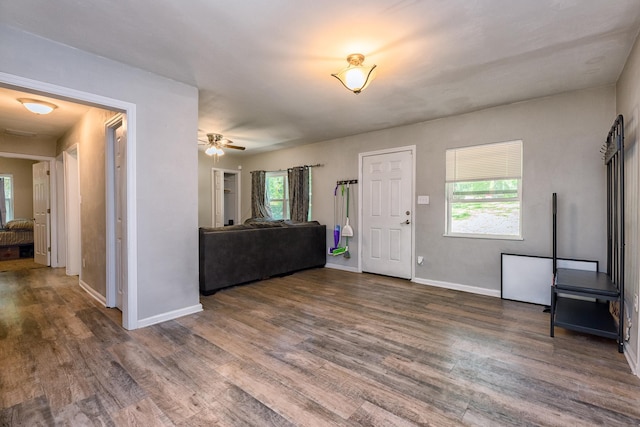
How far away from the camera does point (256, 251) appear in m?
4.52

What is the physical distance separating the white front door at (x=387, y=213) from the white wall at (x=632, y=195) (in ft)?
8.09

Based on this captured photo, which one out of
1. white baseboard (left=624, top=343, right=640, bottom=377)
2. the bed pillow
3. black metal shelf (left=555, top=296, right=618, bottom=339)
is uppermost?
the bed pillow

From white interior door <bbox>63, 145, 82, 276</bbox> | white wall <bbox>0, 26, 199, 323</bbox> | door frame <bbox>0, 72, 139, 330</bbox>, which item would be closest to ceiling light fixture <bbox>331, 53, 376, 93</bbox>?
white wall <bbox>0, 26, 199, 323</bbox>

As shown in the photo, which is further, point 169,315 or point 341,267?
point 341,267

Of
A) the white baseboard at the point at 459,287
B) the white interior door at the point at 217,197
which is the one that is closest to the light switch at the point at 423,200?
the white baseboard at the point at 459,287

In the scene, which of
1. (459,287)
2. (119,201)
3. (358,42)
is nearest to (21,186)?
(119,201)

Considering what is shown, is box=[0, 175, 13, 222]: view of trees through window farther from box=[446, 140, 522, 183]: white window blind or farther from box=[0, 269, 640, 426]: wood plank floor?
box=[446, 140, 522, 183]: white window blind

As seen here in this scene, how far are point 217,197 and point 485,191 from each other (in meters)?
5.83

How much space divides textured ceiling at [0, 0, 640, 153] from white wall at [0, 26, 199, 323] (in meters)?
0.15

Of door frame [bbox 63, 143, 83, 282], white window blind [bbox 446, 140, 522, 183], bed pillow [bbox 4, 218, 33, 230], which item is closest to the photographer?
white window blind [bbox 446, 140, 522, 183]

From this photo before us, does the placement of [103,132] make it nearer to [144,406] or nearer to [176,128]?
[176,128]

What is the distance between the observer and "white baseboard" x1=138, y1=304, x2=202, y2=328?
287 cm

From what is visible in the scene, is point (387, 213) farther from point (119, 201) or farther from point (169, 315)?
point (119, 201)

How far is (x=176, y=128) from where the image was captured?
10.1 ft
